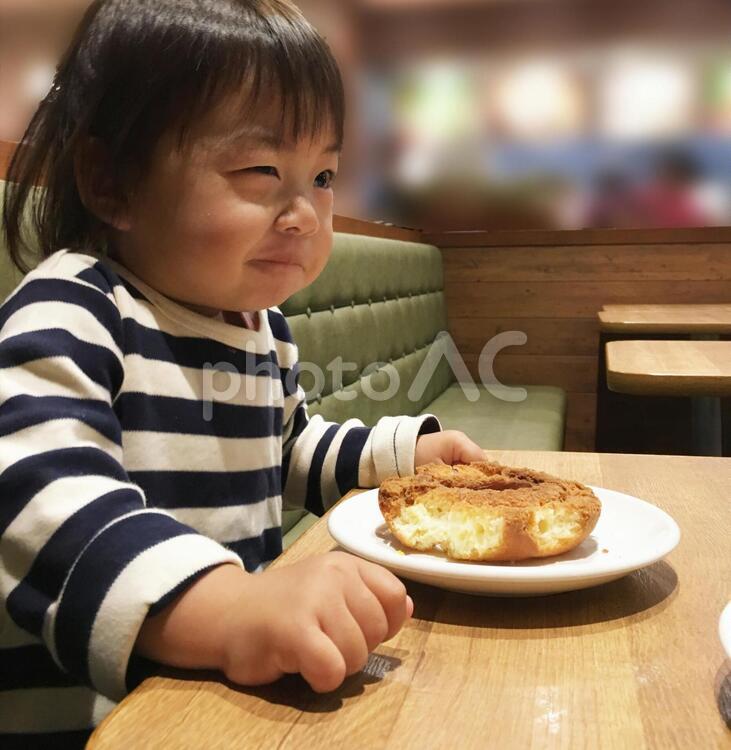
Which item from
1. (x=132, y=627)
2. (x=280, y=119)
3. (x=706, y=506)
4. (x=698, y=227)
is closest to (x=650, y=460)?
(x=706, y=506)

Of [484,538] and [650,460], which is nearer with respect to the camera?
[484,538]

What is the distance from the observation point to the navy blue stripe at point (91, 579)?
0.55 meters

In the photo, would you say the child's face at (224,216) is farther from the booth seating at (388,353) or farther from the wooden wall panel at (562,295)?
the wooden wall panel at (562,295)

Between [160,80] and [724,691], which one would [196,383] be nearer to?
[160,80]

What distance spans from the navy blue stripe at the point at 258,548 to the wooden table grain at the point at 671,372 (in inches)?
38.4

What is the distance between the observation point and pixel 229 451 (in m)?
0.92

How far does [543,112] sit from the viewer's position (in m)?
4.28

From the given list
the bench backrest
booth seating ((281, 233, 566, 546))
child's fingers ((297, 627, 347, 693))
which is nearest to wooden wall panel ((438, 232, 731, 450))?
booth seating ((281, 233, 566, 546))

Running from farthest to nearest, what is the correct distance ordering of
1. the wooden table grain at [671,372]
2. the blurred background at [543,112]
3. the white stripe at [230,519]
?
the blurred background at [543,112] → the wooden table grain at [671,372] → the white stripe at [230,519]

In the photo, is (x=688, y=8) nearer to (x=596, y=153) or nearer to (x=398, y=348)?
(x=596, y=153)

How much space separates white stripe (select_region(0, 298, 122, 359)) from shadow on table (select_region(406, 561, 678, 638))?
1.14 feet

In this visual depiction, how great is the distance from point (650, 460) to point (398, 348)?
1828 millimetres

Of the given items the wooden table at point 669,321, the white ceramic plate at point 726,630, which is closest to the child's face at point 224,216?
the white ceramic plate at point 726,630

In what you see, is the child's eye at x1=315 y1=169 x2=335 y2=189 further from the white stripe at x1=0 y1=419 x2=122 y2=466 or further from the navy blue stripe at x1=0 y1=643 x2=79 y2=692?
the navy blue stripe at x1=0 y1=643 x2=79 y2=692
